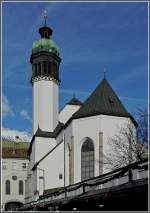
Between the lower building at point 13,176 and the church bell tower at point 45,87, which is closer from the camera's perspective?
the church bell tower at point 45,87

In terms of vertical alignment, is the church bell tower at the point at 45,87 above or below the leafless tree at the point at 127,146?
above

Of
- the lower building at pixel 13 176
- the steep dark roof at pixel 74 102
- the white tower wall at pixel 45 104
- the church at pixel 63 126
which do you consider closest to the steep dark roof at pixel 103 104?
the church at pixel 63 126

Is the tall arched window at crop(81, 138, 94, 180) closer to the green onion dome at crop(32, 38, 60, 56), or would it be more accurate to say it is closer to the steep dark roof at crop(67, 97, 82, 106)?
the steep dark roof at crop(67, 97, 82, 106)

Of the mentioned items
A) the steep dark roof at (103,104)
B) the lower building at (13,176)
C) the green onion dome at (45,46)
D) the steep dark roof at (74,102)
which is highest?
the green onion dome at (45,46)

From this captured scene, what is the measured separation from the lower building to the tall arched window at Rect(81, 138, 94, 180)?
23827 millimetres

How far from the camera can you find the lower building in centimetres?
6288

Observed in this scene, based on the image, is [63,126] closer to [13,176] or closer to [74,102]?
[74,102]

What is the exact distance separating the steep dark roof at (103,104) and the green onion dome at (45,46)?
45.0ft

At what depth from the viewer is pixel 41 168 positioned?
45969 mm

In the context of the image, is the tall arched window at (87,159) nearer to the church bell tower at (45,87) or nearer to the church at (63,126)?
the church at (63,126)

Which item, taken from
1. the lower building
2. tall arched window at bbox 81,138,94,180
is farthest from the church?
the lower building

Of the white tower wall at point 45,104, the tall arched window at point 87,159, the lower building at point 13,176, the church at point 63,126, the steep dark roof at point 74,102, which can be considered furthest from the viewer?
the lower building at point 13,176

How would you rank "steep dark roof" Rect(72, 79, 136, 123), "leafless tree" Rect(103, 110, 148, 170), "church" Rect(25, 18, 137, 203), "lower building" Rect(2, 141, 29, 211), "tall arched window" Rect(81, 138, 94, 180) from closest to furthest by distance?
"leafless tree" Rect(103, 110, 148, 170) < "tall arched window" Rect(81, 138, 94, 180) < "church" Rect(25, 18, 137, 203) < "steep dark roof" Rect(72, 79, 136, 123) < "lower building" Rect(2, 141, 29, 211)

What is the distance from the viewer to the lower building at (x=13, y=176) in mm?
62875
